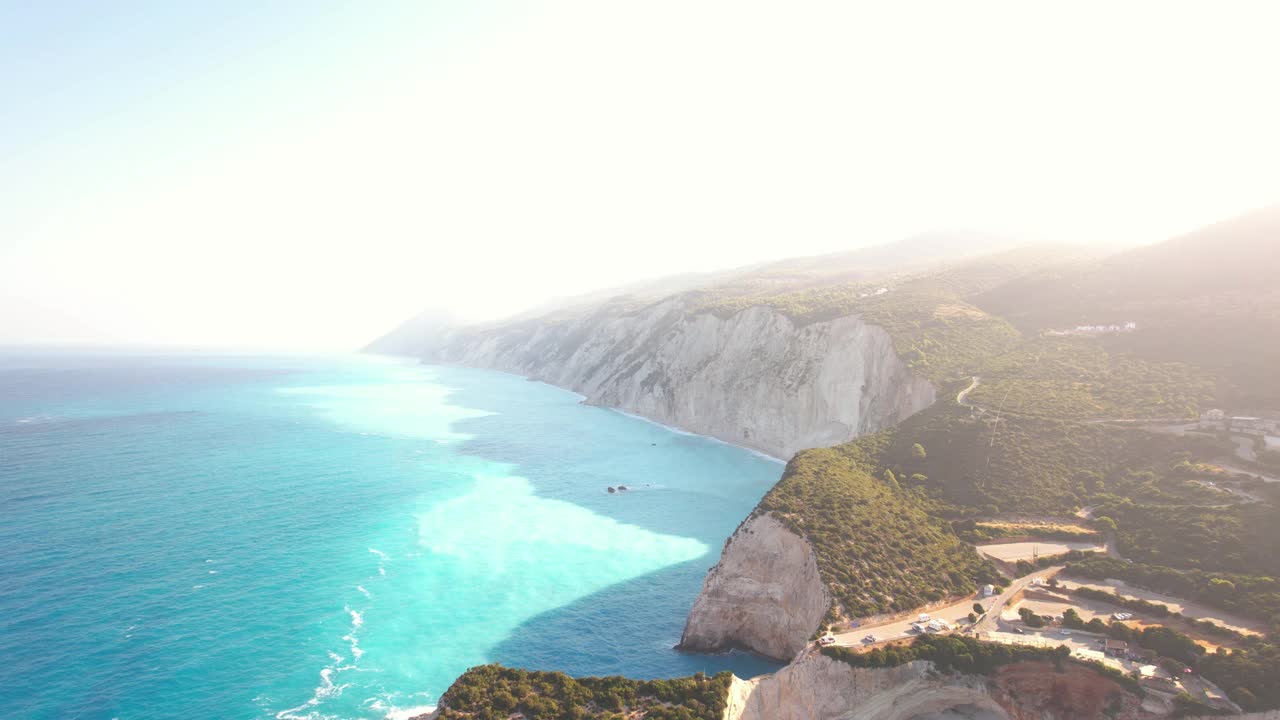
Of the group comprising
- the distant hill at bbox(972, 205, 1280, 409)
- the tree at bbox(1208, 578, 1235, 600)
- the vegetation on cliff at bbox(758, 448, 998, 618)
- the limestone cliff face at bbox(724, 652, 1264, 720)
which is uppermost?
the distant hill at bbox(972, 205, 1280, 409)

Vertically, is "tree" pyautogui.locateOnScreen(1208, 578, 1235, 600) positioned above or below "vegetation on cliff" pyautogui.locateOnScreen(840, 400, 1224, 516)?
below

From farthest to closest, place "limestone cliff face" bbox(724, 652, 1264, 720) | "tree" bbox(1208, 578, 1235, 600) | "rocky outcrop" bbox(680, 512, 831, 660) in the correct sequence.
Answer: "rocky outcrop" bbox(680, 512, 831, 660), "tree" bbox(1208, 578, 1235, 600), "limestone cliff face" bbox(724, 652, 1264, 720)

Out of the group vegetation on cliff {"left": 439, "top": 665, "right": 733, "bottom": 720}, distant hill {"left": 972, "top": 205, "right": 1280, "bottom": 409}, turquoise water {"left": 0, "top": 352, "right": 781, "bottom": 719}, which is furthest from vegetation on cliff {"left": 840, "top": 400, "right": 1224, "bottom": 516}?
vegetation on cliff {"left": 439, "top": 665, "right": 733, "bottom": 720}

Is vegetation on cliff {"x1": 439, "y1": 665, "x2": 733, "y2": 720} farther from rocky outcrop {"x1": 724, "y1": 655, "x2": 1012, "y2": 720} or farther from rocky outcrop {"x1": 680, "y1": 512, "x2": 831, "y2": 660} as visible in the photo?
rocky outcrop {"x1": 680, "y1": 512, "x2": 831, "y2": 660}

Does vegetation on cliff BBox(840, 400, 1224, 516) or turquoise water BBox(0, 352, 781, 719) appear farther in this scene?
vegetation on cliff BBox(840, 400, 1224, 516)

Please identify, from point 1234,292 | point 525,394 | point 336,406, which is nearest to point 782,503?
point 1234,292

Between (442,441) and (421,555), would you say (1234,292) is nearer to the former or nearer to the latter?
(421,555)
